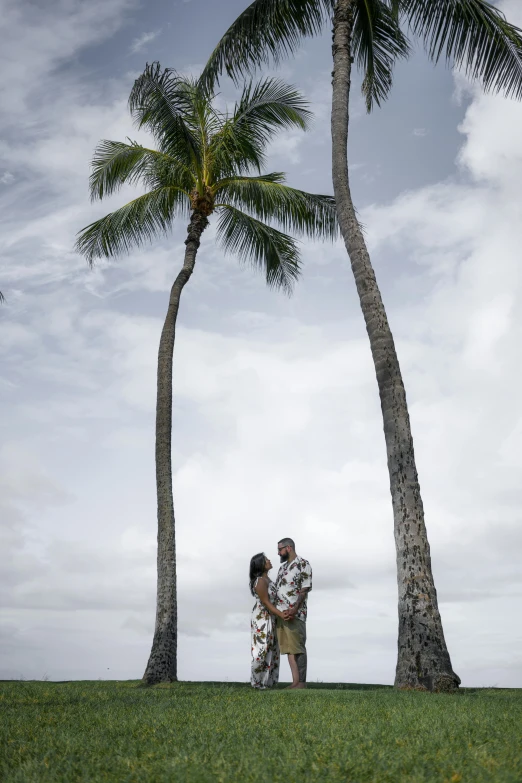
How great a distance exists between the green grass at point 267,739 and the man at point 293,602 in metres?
1.38

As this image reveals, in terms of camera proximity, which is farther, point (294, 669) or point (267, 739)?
point (294, 669)

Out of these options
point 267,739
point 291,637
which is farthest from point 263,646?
point 267,739

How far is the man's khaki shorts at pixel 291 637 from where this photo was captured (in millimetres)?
11508

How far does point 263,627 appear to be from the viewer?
11.8 meters

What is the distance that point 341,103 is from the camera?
15.2 metres

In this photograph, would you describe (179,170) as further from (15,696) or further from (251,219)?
→ (15,696)

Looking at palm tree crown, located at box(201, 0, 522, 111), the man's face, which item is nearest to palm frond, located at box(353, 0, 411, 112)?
palm tree crown, located at box(201, 0, 522, 111)

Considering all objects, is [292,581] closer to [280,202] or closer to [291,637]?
[291,637]

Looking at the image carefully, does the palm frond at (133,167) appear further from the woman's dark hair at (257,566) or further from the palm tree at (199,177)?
the woman's dark hair at (257,566)

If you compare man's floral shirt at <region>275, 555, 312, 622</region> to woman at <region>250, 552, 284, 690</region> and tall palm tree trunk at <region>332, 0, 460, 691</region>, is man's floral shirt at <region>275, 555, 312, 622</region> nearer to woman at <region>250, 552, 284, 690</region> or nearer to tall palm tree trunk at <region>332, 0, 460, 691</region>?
woman at <region>250, 552, 284, 690</region>

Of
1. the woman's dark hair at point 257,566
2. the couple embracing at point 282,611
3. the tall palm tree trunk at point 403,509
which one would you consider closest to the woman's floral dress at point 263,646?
the couple embracing at point 282,611

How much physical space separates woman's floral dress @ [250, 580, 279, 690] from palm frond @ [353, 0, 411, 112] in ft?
40.1

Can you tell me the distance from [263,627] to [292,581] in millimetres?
972

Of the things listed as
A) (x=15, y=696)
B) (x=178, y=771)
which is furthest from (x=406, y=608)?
(x=178, y=771)
